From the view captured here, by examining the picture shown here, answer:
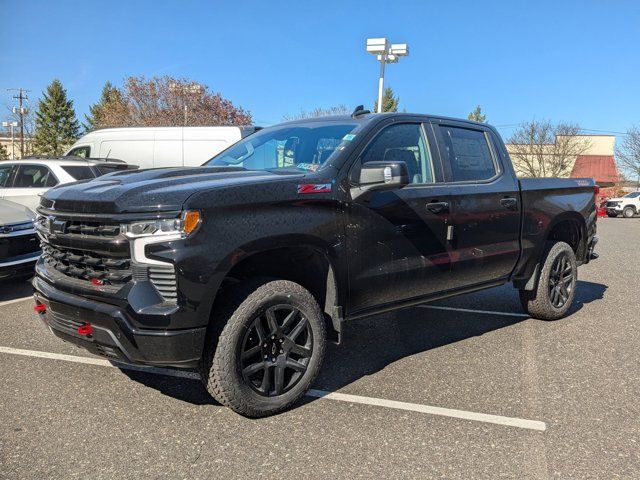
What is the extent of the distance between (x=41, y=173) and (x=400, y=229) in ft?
23.7

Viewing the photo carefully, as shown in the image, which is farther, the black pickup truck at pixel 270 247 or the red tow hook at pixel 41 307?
the red tow hook at pixel 41 307

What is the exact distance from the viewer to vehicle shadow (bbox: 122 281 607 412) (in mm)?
3730

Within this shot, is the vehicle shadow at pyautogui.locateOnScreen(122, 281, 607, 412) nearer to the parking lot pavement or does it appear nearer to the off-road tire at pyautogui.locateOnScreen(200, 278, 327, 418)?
the parking lot pavement

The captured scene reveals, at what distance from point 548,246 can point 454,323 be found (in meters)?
1.26

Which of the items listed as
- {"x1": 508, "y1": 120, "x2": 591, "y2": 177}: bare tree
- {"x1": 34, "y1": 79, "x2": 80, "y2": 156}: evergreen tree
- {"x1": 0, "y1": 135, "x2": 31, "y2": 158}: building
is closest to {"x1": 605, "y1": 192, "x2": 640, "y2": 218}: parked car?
{"x1": 508, "y1": 120, "x2": 591, "y2": 177}: bare tree

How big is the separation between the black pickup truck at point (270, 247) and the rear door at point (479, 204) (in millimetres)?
17

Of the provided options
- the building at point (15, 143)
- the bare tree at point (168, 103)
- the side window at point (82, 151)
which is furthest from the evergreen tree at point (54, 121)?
the side window at point (82, 151)

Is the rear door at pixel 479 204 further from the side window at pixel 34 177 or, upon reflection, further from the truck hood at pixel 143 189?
the side window at pixel 34 177

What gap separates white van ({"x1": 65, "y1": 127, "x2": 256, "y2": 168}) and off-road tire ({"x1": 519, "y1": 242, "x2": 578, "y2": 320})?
809cm

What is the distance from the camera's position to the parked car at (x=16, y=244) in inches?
230

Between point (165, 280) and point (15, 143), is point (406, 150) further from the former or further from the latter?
point (15, 143)

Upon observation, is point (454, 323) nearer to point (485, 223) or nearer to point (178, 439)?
point (485, 223)

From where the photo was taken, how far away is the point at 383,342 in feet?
15.5

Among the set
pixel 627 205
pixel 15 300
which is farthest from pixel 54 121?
pixel 15 300
